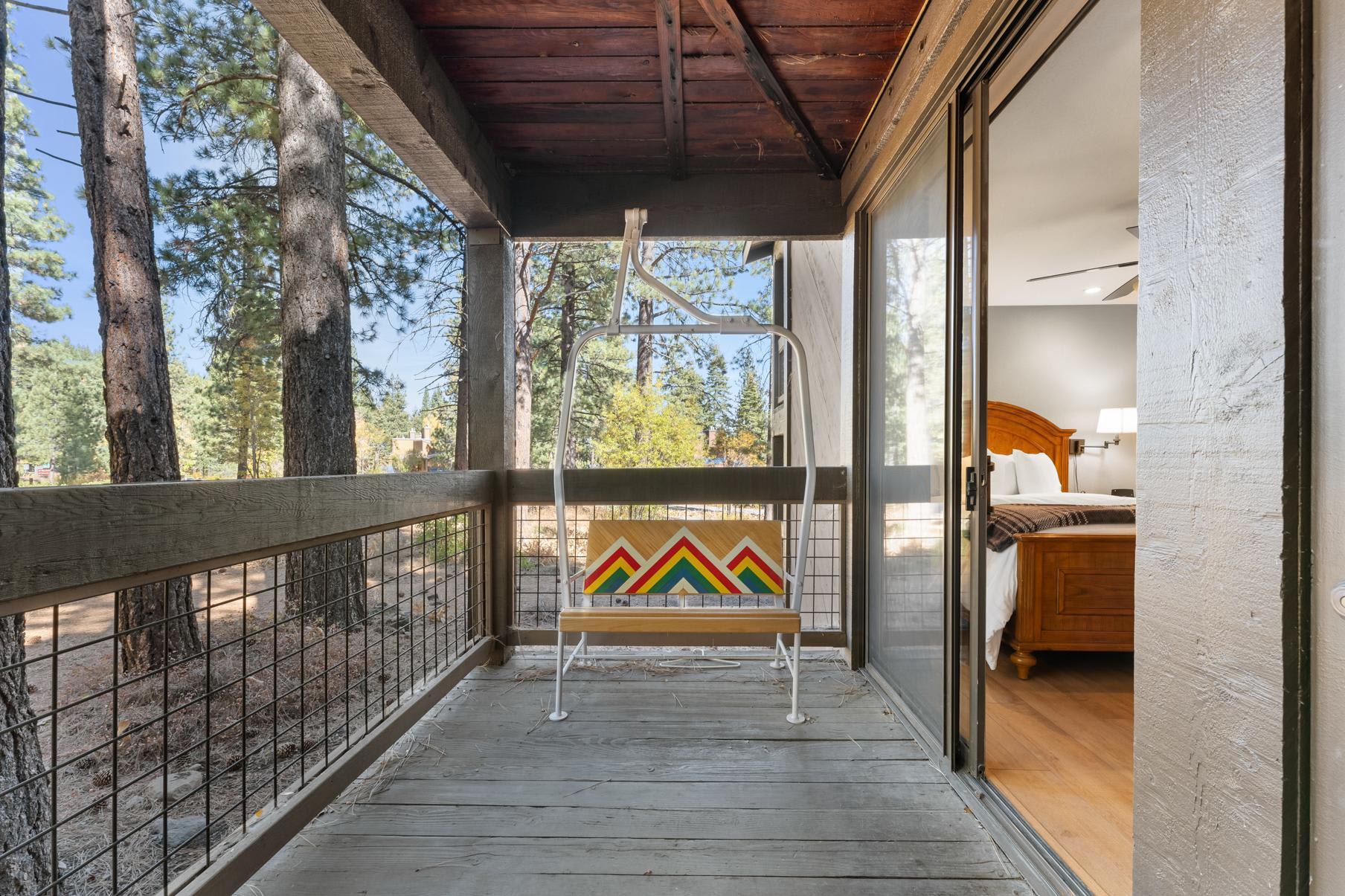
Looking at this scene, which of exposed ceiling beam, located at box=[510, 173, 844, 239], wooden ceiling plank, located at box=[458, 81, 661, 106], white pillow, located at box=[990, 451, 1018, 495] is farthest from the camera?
white pillow, located at box=[990, 451, 1018, 495]

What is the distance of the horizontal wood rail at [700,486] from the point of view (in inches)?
115

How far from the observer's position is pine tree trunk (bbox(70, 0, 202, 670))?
11.0 ft

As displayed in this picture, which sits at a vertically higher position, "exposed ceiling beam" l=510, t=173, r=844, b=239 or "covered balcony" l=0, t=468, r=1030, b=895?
"exposed ceiling beam" l=510, t=173, r=844, b=239

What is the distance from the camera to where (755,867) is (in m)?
1.50

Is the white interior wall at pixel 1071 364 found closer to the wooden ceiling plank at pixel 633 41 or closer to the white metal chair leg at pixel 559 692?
the wooden ceiling plank at pixel 633 41

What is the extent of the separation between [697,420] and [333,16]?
5.54 m

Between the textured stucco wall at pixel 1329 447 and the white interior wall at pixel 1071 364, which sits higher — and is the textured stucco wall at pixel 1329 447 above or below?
below

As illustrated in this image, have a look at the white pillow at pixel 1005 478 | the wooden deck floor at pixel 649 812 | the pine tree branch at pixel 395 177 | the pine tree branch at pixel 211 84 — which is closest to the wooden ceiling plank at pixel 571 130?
the wooden deck floor at pixel 649 812

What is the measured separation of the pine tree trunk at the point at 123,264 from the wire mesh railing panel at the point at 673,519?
6.19 ft

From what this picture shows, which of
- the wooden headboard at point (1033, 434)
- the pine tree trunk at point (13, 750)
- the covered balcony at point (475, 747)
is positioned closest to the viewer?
the covered balcony at point (475, 747)

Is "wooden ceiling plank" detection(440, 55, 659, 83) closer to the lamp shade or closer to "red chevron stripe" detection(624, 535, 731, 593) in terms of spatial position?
"red chevron stripe" detection(624, 535, 731, 593)

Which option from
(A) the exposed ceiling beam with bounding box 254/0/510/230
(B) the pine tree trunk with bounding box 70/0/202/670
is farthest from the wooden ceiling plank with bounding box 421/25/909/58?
(B) the pine tree trunk with bounding box 70/0/202/670

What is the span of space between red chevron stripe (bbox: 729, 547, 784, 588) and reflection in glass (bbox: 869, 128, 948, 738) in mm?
428

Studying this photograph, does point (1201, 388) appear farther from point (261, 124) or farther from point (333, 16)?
point (261, 124)
